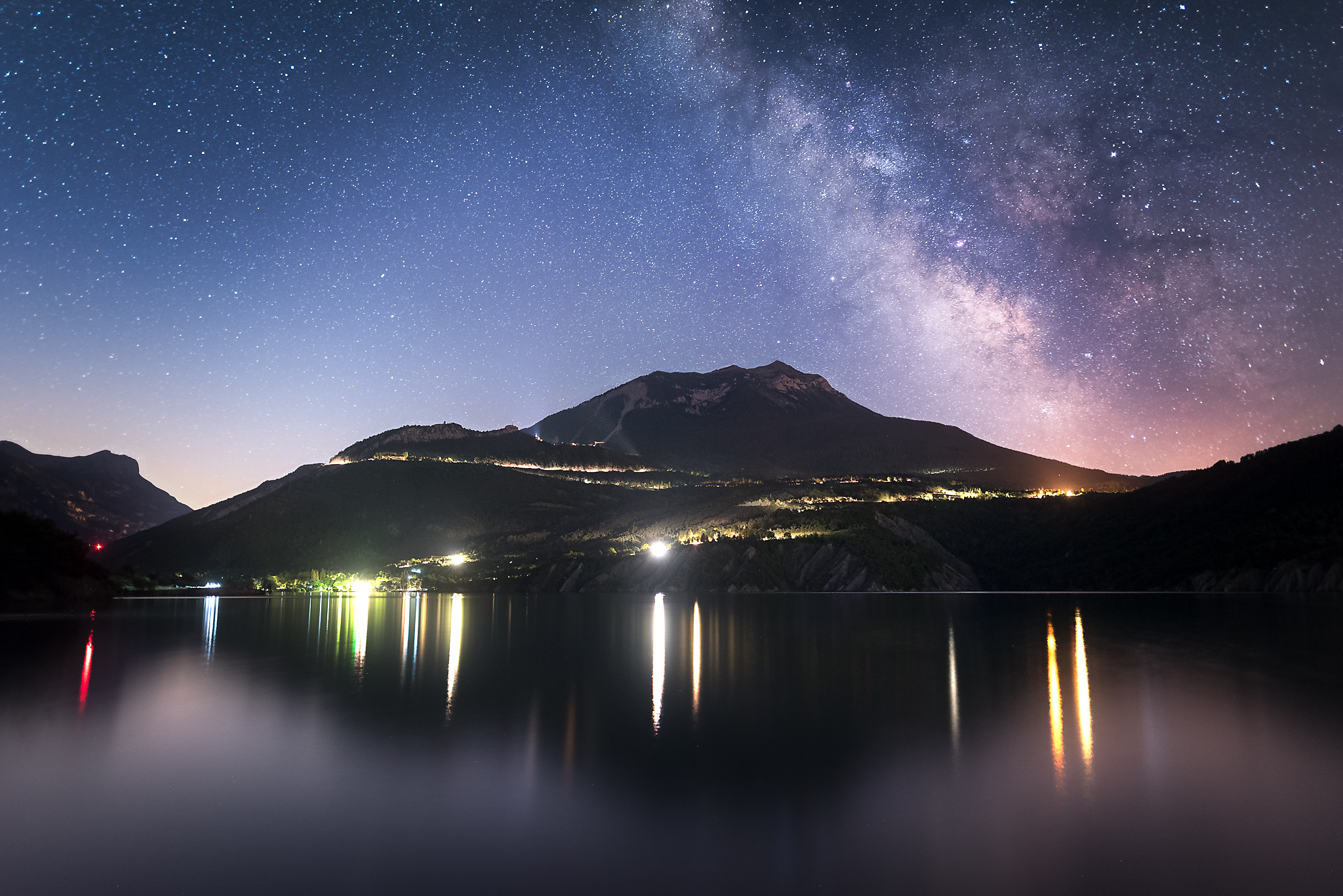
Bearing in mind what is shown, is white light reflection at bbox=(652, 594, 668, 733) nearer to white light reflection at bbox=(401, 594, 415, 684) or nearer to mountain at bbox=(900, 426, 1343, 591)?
white light reflection at bbox=(401, 594, 415, 684)

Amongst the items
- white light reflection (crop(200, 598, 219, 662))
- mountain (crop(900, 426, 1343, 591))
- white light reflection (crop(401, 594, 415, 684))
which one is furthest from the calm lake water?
mountain (crop(900, 426, 1343, 591))

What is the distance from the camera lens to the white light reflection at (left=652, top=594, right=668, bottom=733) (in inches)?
786

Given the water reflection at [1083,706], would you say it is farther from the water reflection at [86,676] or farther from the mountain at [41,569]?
the mountain at [41,569]

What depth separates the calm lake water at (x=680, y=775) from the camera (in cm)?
959

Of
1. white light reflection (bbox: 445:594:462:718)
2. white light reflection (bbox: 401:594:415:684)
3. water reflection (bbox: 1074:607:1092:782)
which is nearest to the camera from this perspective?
water reflection (bbox: 1074:607:1092:782)

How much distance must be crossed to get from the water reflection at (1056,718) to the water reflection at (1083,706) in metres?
0.37

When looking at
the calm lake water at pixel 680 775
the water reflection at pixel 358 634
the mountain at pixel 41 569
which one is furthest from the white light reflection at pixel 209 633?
the mountain at pixel 41 569

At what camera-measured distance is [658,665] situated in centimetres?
3120

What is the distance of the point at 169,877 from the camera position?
31.0 ft

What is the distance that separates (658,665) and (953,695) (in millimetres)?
11864

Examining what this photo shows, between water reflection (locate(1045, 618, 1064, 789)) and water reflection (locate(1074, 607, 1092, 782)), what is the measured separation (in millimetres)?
375

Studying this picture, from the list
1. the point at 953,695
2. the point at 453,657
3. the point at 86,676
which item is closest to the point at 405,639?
the point at 453,657

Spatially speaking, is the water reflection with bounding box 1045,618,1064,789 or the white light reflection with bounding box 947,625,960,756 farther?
the white light reflection with bounding box 947,625,960,756

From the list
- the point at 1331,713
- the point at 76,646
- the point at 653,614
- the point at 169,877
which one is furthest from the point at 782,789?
the point at 653,614
